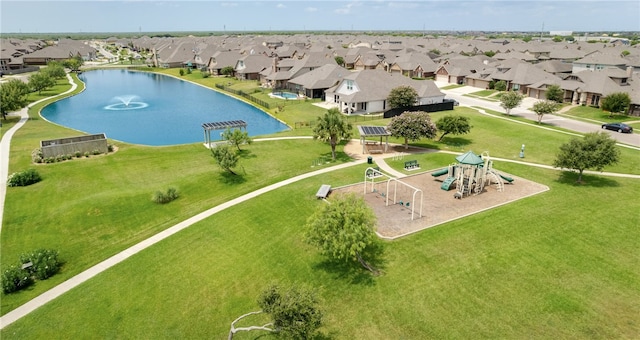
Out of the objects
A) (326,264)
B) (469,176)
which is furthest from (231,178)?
(469,176)

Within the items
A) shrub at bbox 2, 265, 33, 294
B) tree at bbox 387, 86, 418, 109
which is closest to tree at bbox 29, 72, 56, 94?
tree at bbox 387, 86, 418, 109

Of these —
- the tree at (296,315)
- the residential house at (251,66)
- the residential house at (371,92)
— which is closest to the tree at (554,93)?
the residential house at (371,92)

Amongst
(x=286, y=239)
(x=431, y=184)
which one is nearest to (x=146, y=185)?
(x=286, y=239)

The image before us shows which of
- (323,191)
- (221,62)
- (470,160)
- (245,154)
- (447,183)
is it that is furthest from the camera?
(221,62)

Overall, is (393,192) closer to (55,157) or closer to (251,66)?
(55,157)

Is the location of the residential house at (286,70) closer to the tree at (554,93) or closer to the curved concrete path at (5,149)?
the curved concrete path at (5,149)

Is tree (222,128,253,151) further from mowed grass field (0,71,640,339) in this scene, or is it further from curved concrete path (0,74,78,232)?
curved concrete path (0,74,78,232)
